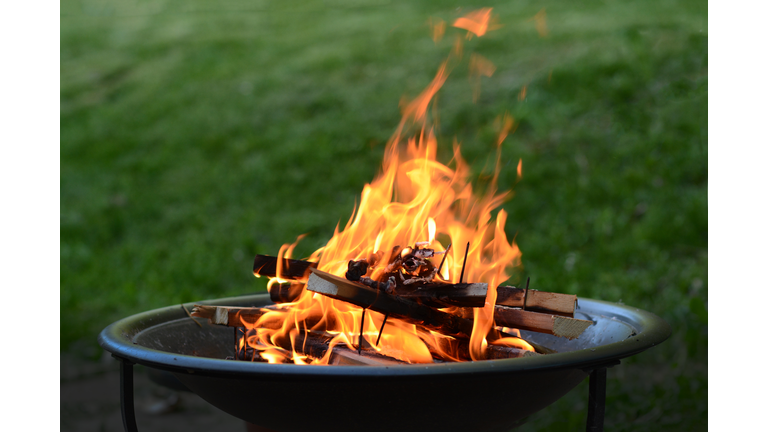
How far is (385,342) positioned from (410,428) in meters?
0.30

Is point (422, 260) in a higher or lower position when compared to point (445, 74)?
lower

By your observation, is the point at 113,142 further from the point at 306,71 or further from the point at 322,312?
the point at 322,312

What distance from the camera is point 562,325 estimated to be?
1609mm

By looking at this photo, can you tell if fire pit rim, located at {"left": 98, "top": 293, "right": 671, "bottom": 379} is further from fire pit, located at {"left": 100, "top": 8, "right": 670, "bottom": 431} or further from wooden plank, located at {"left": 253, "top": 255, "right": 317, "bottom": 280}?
wooden plank, located at {"left": 253, "top": 255, "right": 317, "bottom": 280}

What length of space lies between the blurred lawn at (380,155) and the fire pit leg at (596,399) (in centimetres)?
143

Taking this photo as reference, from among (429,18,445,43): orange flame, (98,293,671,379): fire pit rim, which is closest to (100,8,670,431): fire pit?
(98,293,671,379): fire pit rim

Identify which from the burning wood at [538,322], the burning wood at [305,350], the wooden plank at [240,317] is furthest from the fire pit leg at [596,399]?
the wooden plank at [240,317]

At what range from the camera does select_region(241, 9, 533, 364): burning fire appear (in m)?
1.70

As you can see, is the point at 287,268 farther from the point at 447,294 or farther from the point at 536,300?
the point at 536,300

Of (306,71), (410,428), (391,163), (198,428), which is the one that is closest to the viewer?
(410,428)

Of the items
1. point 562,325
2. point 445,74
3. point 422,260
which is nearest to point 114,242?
point 445,74

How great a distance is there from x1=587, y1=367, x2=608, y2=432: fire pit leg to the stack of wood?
0.39ft

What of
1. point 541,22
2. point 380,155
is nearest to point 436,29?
point 541,22

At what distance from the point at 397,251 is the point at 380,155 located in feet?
11.2
